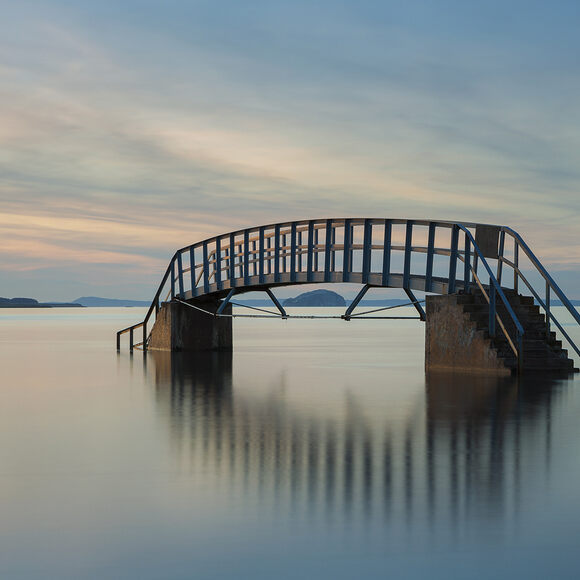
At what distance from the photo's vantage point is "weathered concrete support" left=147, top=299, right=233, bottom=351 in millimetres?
32750

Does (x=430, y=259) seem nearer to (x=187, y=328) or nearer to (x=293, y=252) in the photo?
(x=293, y=252)

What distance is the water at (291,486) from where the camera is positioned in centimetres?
570

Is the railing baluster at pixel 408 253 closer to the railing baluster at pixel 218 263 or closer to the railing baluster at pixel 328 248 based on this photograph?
the railing baluster at pixel 328 248

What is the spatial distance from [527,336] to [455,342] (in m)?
1.71

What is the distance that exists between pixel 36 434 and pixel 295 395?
6.78 meters

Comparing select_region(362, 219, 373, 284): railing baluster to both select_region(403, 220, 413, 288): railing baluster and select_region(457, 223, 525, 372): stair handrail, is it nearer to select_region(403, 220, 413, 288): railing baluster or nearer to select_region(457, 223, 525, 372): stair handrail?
select_region(403, 220, 413, 288): railing baluster

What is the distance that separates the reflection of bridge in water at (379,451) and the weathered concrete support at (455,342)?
3.81 meters

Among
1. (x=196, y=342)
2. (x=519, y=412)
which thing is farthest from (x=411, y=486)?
(x=196, y=342)

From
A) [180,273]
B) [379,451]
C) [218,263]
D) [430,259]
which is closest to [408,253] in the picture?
[430,259]

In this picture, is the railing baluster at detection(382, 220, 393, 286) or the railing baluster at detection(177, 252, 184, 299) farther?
the railing baluster at detection(177, 252, 184, 299)

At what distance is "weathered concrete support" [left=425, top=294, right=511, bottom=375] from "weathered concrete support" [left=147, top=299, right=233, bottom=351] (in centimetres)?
1149

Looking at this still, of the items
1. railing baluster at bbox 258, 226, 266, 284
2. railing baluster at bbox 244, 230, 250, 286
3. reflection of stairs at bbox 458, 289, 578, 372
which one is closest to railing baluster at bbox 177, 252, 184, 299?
railing baluster at bbox 244, 230, 250, 286

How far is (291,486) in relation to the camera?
7.92m

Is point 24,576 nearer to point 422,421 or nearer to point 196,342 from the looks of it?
point 422,421
